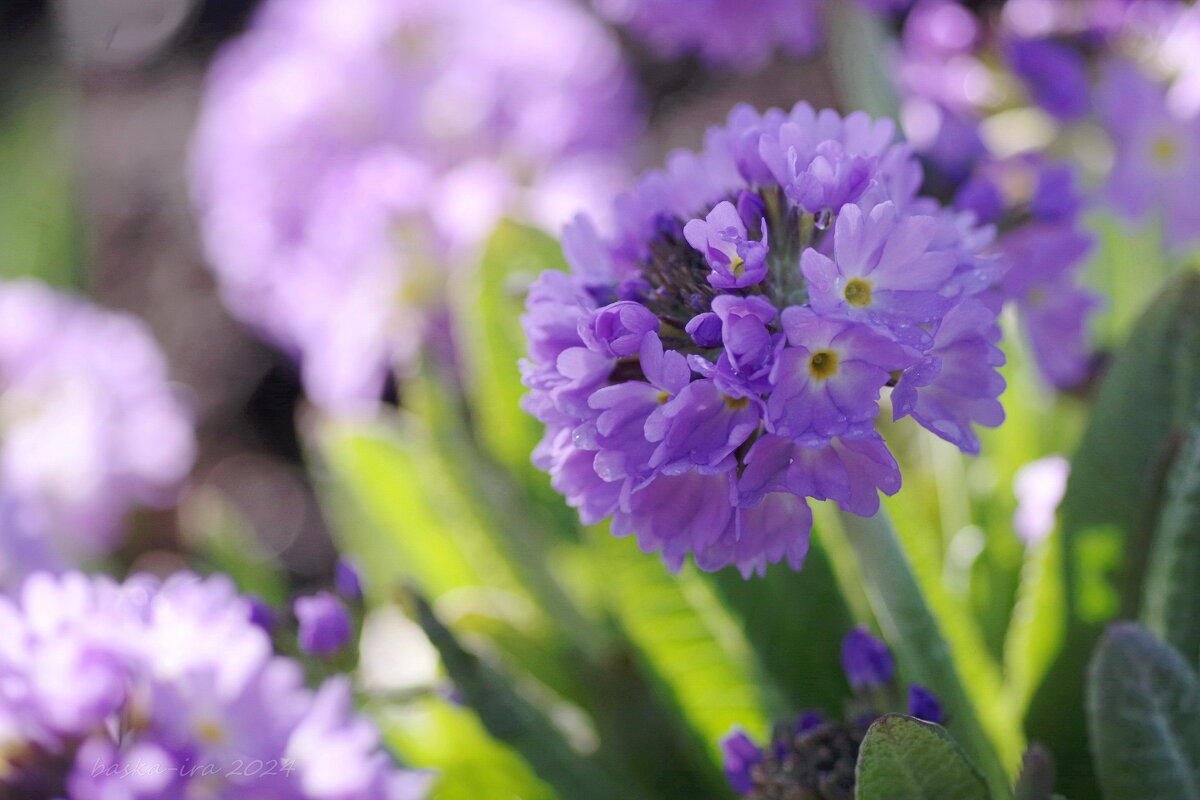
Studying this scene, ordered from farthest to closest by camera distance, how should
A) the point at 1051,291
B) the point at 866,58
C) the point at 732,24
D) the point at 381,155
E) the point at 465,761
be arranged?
the point at 381,155 < the point at 732,24 < the point at 866,58 < the point at 465,761 < the point at 1051,291

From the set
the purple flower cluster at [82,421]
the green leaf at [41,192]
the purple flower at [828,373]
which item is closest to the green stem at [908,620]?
the purple flower at [828,373]

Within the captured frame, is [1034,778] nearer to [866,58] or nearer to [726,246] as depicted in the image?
[726,246]

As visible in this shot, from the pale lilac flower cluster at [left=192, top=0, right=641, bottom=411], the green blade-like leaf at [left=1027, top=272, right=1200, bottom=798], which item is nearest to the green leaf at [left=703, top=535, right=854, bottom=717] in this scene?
the green blade-like leaf at [left=1027, top=272, right=1200, bottom=798]

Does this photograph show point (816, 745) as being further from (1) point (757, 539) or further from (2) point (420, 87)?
(2) point (420, 87)

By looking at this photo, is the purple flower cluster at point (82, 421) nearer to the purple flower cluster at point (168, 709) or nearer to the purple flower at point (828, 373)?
the purple flower cluster at point (168, 709)

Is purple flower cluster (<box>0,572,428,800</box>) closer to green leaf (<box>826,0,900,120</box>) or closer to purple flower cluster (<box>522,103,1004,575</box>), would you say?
purple flower cluster (<box>522,103,1004,575</box>)

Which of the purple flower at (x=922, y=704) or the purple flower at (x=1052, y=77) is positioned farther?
the purple flower at (x=1052, y=77)

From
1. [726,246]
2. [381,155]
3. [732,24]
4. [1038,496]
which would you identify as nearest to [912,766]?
[726,246]
